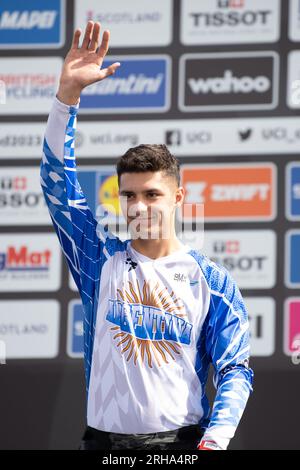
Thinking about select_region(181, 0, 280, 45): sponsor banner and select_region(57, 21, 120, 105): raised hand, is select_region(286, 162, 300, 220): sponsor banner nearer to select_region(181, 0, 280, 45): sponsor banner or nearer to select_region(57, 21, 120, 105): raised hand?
select_region(181, 0, 280, 45): sponsor banner

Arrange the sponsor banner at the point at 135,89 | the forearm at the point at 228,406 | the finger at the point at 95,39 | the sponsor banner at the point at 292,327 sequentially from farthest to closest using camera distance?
the sponsor banner at the point at 135,89
the sponsor banner at the point at 292,327
the finger at the point at 95,39
the forearm at the point at 228,406

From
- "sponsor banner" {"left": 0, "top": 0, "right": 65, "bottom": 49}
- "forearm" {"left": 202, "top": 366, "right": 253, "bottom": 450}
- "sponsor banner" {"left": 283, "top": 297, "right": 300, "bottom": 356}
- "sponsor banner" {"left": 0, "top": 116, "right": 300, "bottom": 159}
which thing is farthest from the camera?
"sponsor banner" {"left": 0, "top": 0, "right": 65, "bottom": 49}

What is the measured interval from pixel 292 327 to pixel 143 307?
169 cm

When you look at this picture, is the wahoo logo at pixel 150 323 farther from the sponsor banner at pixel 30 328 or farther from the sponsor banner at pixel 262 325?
the sponsor banner at pixel 30 328

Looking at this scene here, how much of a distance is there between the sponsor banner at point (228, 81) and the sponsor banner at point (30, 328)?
109 cm

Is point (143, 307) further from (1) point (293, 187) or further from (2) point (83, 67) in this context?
(1) point (293, 187)

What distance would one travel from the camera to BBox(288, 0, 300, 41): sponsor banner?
152 inches

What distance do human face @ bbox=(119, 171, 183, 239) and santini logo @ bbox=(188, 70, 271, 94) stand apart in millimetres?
1763

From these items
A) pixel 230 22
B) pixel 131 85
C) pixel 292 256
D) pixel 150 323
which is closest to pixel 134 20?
pixel 131 85

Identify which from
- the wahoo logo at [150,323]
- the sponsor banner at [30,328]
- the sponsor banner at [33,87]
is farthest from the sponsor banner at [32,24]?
the wahoo logo at [150,323]

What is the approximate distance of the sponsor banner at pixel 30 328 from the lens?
386 centimetres

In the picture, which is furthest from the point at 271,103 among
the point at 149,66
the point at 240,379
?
the point at 240,379

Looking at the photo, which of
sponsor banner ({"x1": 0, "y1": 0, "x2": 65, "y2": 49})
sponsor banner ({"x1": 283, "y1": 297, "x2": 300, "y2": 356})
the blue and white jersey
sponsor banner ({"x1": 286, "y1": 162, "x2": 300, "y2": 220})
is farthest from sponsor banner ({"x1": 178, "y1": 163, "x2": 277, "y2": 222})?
the blue and white jersey

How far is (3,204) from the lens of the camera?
3957 mm
